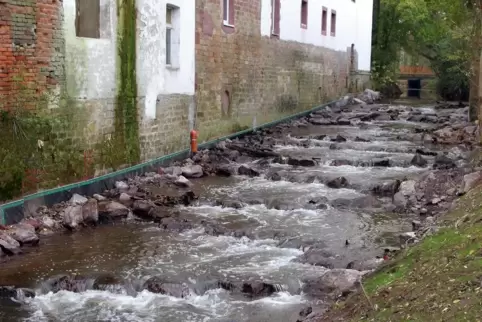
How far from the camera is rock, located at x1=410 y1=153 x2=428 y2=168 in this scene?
14903 millimetres

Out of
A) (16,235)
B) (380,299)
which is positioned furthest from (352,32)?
(380,299)

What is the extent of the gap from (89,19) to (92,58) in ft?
3.28

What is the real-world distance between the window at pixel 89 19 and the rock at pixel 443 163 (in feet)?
26.3

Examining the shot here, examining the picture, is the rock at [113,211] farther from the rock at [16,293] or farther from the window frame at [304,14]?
the window frame at [304,14]

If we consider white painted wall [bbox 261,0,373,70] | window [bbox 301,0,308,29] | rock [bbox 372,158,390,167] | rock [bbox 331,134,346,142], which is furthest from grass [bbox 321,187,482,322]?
window [bbox 301,0,308,29]

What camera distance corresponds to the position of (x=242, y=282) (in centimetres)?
725

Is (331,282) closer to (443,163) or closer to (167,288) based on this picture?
(167,288)

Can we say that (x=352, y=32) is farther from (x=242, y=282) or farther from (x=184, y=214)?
(x=242, y=282)

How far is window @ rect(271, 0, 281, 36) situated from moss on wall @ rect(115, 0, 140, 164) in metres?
9.51

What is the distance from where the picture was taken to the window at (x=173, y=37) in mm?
14445

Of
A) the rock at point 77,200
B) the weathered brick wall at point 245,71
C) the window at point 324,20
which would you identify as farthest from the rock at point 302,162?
the window at point 324,20

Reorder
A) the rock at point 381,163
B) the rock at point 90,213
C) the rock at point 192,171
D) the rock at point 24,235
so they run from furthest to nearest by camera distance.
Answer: the rock at point 381,163 < the rock at point 192,171 < the rock at point 90,213 < the rock at point 24,235

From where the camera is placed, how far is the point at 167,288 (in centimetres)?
706

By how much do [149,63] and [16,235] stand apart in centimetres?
560
